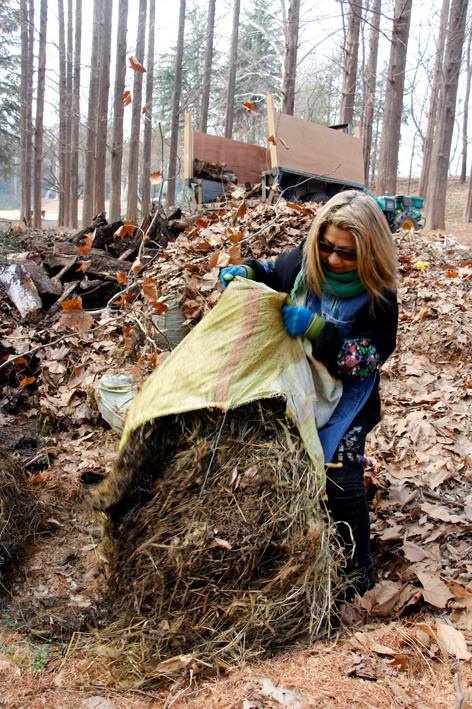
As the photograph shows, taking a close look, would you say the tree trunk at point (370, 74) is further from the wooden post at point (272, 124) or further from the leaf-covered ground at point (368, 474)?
the leaf-covered ground at point (368, 474)

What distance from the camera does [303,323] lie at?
222 cm

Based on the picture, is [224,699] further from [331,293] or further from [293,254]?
[293,254]

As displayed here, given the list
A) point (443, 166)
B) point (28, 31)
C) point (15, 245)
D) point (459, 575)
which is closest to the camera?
point (459, 575)

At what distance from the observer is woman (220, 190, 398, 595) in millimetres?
2227

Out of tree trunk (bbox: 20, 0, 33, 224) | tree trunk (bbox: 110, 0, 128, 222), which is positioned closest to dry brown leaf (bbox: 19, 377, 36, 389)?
tree trunk (bbox: 110, 0, 128, 222)

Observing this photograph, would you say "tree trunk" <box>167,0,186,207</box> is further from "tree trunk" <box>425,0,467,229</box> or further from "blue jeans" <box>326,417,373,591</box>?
"blue jeans" <box>326,417,373,591</box>

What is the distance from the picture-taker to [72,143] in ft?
71.6

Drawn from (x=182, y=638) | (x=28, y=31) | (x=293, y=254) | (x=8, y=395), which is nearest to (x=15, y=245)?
(x=8, y=395)

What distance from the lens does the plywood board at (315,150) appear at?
8.23m

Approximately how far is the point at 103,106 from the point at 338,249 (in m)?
15.6

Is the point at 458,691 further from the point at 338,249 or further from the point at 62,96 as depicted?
the point at 62,96

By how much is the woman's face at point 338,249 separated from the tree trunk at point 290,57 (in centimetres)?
1123

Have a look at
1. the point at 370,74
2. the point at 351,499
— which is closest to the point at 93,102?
the point at 370,74

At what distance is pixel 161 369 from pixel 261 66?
102 ft
